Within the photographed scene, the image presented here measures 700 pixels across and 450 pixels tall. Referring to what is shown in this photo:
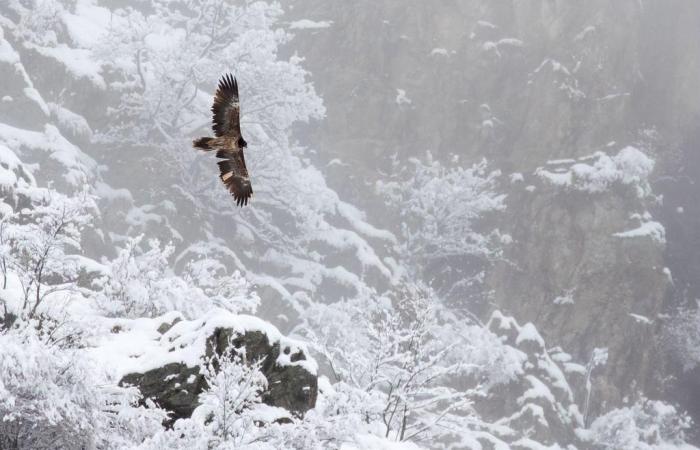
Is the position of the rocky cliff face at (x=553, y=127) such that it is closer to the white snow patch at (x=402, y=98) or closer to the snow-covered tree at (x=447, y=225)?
the white snow patch at (x=402, y=98)

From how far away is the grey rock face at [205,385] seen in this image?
41.3 ft

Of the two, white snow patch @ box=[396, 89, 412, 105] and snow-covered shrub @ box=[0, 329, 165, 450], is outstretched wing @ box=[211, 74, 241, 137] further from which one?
white snow patch @ box=[396, 89, 412, 105]

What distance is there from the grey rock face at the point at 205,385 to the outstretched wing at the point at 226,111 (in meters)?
4.75

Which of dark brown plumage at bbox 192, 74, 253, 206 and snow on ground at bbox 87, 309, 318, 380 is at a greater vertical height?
dark brown plumage at bbox 192, 74, 253, 206

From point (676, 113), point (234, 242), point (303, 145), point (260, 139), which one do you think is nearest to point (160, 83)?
point (260, 139)

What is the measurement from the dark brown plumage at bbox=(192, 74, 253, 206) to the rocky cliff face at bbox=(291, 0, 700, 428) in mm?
33926

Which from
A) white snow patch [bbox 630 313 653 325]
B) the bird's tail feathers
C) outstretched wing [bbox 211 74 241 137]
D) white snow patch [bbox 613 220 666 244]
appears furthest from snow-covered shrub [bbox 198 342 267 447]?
white snow patch [bbox 613 220 666 244]

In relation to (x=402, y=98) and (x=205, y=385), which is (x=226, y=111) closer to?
(x=205, y=385)

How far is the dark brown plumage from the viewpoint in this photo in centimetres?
805

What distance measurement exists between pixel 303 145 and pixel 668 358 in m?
24.1

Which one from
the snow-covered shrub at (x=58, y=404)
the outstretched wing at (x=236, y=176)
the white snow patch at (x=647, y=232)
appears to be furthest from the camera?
the white snow patch at (x=647, y=232)

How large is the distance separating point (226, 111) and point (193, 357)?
5995 mm

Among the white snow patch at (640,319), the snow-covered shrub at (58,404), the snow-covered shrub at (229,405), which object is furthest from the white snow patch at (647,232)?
the snow-covered shrub at (58,404)

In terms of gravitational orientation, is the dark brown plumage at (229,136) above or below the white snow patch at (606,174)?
below
